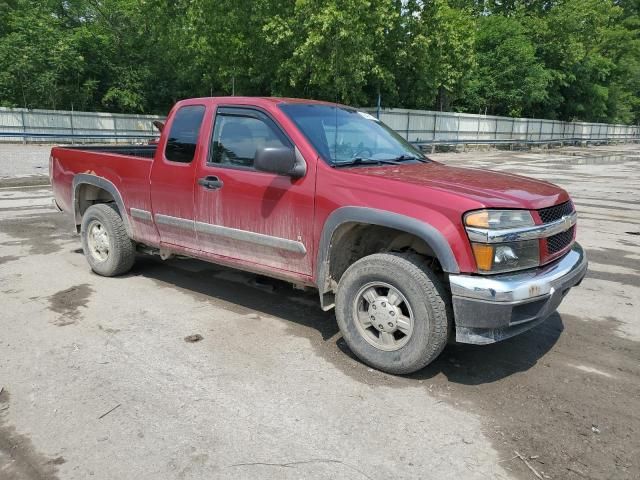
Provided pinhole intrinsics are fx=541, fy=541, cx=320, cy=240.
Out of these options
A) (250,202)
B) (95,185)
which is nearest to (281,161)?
(250,202)

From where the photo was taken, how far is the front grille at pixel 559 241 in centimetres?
367

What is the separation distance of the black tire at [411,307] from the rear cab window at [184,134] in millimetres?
1993

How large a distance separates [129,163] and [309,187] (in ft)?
7.63

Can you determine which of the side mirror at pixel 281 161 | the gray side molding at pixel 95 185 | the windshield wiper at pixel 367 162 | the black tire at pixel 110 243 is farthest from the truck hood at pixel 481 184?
the black tire at pixel 110 243

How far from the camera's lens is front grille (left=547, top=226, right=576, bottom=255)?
3.67m

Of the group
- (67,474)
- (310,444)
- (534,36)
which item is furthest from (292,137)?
(534,36)

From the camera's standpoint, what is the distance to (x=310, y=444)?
2.93m

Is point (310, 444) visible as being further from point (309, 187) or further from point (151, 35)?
point (151, 35)

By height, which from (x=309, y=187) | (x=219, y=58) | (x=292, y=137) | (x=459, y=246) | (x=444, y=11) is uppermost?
(x=444, y=11)

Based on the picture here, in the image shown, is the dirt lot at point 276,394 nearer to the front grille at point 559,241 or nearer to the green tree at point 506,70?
the front grille at point 559,241

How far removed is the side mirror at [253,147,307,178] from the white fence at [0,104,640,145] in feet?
80.7

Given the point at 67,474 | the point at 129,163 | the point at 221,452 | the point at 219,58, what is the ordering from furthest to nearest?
the point at 219,58 < the point at 129,163 < the point at 221,452 < the point at 67,474

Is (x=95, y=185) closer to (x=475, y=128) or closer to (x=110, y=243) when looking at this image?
(x=110, y=243)

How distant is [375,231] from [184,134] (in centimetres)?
212
